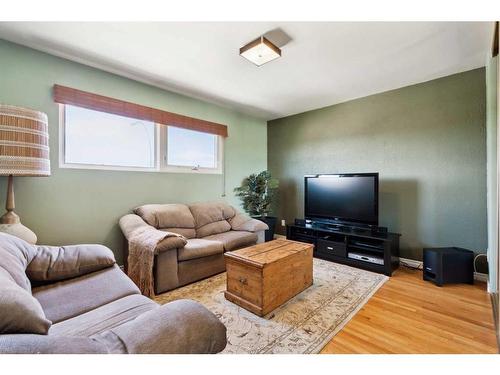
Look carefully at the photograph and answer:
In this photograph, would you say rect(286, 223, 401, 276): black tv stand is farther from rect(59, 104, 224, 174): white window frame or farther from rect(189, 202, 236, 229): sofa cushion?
rect(59, 104, 224, 174): white window frame

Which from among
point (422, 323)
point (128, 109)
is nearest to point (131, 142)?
point (128, 109)

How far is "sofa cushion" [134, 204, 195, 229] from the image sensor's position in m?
A: 2.68

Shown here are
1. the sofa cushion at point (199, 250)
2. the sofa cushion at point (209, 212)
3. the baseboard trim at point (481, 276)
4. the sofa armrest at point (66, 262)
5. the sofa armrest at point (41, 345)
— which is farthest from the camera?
the sofa cushion at point (209, 212)

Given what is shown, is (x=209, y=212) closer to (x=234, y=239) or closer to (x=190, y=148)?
(x=234, y=239)

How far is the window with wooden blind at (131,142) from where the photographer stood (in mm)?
2459

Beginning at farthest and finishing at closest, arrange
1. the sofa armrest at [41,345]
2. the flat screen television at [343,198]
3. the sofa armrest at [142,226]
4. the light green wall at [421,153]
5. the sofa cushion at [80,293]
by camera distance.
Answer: the flat screen television at [343,198], the light green wall at [421,153], the sofa armrest at [142,226], the sofa cushion at [80,293], the sofa armrest at [41,345]

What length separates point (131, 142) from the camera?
2.91 m

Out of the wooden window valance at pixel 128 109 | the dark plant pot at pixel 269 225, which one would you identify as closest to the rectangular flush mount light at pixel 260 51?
the wooden window valance at pixel 128 109

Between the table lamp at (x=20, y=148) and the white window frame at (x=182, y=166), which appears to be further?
the white window frame at (x=182, y=166)

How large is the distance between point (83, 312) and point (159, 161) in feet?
7.26

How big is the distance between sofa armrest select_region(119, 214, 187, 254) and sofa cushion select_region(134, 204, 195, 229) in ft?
0.28

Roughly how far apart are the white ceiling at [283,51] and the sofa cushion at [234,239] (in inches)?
78.9

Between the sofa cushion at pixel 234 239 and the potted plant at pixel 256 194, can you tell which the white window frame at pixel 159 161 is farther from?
the sofa cushion at pixel 234 239

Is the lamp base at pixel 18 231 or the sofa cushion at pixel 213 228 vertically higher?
the lamp base at pixel 18 231
